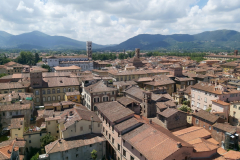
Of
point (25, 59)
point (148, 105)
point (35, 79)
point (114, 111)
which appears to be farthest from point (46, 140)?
point (25, 59)

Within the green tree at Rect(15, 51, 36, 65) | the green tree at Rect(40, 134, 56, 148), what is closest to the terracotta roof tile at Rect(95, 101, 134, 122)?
the green tree at Rect(40, 134, 56, 148)

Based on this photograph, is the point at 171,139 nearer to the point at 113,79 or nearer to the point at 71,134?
the point at 71,134

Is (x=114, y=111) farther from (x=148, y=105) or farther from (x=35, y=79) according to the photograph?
(x=35, y=79)

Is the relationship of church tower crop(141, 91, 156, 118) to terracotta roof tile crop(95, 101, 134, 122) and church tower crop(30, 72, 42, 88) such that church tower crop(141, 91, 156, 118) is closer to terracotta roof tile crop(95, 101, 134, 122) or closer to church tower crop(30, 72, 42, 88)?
terracotta roof tile crop(95, 101, 134, 122)

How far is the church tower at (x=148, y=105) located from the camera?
44.7 metres

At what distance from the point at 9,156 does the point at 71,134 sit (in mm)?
10304

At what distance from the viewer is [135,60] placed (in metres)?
127

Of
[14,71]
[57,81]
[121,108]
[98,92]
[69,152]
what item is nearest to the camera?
[69,152]

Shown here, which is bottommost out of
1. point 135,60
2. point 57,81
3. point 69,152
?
point 69,152

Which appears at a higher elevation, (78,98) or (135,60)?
(135,60)

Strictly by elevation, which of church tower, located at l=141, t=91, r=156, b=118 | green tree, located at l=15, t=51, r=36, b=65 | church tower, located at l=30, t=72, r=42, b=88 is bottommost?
church tower, located at l=141, t=91, r=156, b=118

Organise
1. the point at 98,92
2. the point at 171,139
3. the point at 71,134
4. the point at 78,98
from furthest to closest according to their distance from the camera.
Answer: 1. the point at 78,98
2. the point at 98,92
3. the point at 71,134
4. the point at 171,139

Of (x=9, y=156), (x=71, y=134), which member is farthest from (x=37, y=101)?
(x=9, y=156)

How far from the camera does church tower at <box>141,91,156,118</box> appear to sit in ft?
147
